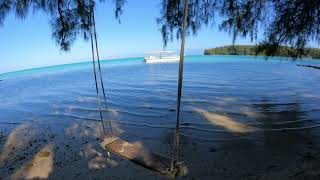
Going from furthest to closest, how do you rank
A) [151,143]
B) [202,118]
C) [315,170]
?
1. [202,118]
2. [151,143]
3. [315,170]

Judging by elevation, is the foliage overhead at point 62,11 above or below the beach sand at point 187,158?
above

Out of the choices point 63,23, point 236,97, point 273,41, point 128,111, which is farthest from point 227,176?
point 236,97

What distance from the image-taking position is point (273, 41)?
3.58 metres

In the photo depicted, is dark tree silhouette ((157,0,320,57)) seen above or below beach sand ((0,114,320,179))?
above

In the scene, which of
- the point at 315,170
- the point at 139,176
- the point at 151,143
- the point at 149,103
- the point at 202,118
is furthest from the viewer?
the point at 149,103

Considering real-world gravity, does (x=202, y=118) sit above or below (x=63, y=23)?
below

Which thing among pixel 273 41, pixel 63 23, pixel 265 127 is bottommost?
pixel 265 127

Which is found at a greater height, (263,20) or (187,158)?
(263,20)

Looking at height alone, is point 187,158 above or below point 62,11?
below

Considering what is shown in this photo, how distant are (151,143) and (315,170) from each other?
2396 millimetres

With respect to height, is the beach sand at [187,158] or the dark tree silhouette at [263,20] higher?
the dark tree silhouette at [263,20]

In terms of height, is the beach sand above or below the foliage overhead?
below

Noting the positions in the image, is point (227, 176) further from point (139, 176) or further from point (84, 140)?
point (84, 140)

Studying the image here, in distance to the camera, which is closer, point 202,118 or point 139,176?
point 139,176
